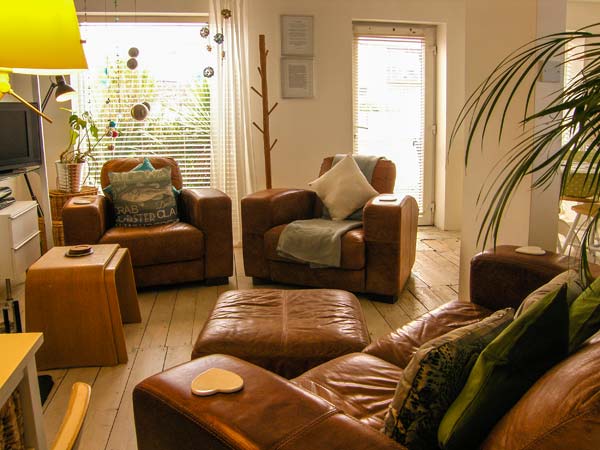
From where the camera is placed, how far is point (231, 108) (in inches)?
205

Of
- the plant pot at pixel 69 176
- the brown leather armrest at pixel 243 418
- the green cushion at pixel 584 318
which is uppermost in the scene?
the plant pot at pixel 69 176

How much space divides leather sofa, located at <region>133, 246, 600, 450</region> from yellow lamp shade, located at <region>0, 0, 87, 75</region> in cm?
73

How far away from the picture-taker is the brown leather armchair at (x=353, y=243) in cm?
360

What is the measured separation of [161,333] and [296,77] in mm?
2965

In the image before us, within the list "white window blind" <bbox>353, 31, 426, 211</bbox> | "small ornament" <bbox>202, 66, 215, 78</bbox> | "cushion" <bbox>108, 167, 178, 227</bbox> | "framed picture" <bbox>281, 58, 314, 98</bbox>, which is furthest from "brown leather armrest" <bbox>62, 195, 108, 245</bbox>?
"white window blind" <bbox>353, 31, 426, 211</bbox>

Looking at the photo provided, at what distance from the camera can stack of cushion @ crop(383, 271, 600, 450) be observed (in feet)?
3.62

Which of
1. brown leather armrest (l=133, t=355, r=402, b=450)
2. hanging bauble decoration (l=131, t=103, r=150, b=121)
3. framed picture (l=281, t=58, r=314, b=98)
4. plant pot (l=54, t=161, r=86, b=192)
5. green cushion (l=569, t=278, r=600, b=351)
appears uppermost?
framed picture (l=281, t=58, r=314, b=98)

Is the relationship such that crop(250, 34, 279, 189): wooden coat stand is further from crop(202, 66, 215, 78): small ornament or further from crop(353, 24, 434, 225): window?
crop(353, 24, 434, 225): window

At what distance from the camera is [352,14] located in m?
5.43

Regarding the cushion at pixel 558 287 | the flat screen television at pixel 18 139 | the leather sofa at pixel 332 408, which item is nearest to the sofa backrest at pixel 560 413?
the leather sofa at pixel 332 408

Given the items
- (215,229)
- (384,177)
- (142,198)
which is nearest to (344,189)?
(384,177)

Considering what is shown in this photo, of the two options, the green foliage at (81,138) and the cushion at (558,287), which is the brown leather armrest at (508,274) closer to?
the cushion at (558,287)

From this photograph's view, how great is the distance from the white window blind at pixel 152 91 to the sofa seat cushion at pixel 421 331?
365cm

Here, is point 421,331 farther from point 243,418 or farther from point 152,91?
point 152,91
